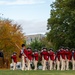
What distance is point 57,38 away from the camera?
2347 inches

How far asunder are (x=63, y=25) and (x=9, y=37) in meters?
22.4

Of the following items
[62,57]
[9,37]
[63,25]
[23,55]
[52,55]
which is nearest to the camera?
[23,55]

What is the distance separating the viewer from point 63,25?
60.0 m

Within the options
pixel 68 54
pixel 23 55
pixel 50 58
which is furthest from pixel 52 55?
pixel 23 55

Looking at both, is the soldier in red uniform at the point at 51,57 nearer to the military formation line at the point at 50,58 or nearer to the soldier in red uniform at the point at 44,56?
the military formation line at the point at 50,58

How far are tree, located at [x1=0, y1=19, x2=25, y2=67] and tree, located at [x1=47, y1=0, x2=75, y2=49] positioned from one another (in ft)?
57.4

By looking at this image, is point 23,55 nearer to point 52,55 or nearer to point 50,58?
point 52,55

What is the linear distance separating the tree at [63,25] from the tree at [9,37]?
17.5 meters

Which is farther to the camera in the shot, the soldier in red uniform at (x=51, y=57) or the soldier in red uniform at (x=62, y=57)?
the soldier in red uniform at (x=62, y=57)

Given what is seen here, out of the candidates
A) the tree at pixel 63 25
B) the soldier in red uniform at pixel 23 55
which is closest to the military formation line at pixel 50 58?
the soldier in red uniform at pixel 23 55

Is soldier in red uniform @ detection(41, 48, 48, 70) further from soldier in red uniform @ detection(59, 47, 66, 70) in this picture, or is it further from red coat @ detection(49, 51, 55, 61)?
soldier in red uniform @ detection(59, 47, 66, 70)

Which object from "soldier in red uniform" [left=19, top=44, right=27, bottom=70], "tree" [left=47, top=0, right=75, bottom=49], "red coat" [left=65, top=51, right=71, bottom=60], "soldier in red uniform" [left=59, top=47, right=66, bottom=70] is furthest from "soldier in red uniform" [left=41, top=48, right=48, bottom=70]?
"tree" [left=47, top=0, right=75, bottom=49]

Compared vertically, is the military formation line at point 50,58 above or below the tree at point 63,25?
below

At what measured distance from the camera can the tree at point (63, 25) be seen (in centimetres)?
5719
